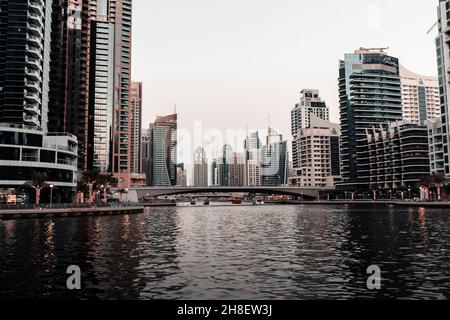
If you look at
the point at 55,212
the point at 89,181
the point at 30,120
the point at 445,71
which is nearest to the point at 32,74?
the point at 30,120

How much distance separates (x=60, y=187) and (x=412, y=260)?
397 ft

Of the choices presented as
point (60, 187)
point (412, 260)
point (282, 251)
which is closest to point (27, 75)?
point (60, 187)

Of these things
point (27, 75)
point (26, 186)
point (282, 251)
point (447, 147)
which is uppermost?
point (27, 75)

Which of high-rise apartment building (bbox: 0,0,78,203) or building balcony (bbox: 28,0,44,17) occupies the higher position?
building balcony (bbox: 28,0,44,17)

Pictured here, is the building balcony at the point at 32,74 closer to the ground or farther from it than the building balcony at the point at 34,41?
closer to the ground

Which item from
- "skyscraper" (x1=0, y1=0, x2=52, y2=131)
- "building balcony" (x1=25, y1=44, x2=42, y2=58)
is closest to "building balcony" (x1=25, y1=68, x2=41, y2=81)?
"skyscraper" (x1=0, y1=0, x2=52, y2=131)

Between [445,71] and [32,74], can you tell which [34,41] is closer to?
[32,74]

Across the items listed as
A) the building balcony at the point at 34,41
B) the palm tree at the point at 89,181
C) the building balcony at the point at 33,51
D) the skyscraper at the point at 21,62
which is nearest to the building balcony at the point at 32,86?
the skyscraper at the point at 21,62

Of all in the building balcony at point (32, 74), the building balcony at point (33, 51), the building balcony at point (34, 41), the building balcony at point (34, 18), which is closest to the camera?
the building balcony at point (34, 41)

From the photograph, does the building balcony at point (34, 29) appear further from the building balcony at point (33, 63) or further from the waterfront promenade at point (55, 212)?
the waterfront promenade at point (55, 212)

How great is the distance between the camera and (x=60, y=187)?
134875mm

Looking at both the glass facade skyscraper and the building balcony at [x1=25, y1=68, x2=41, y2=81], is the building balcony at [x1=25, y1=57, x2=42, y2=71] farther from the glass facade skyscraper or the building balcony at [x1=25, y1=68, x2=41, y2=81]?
the glass facade skyscraper
